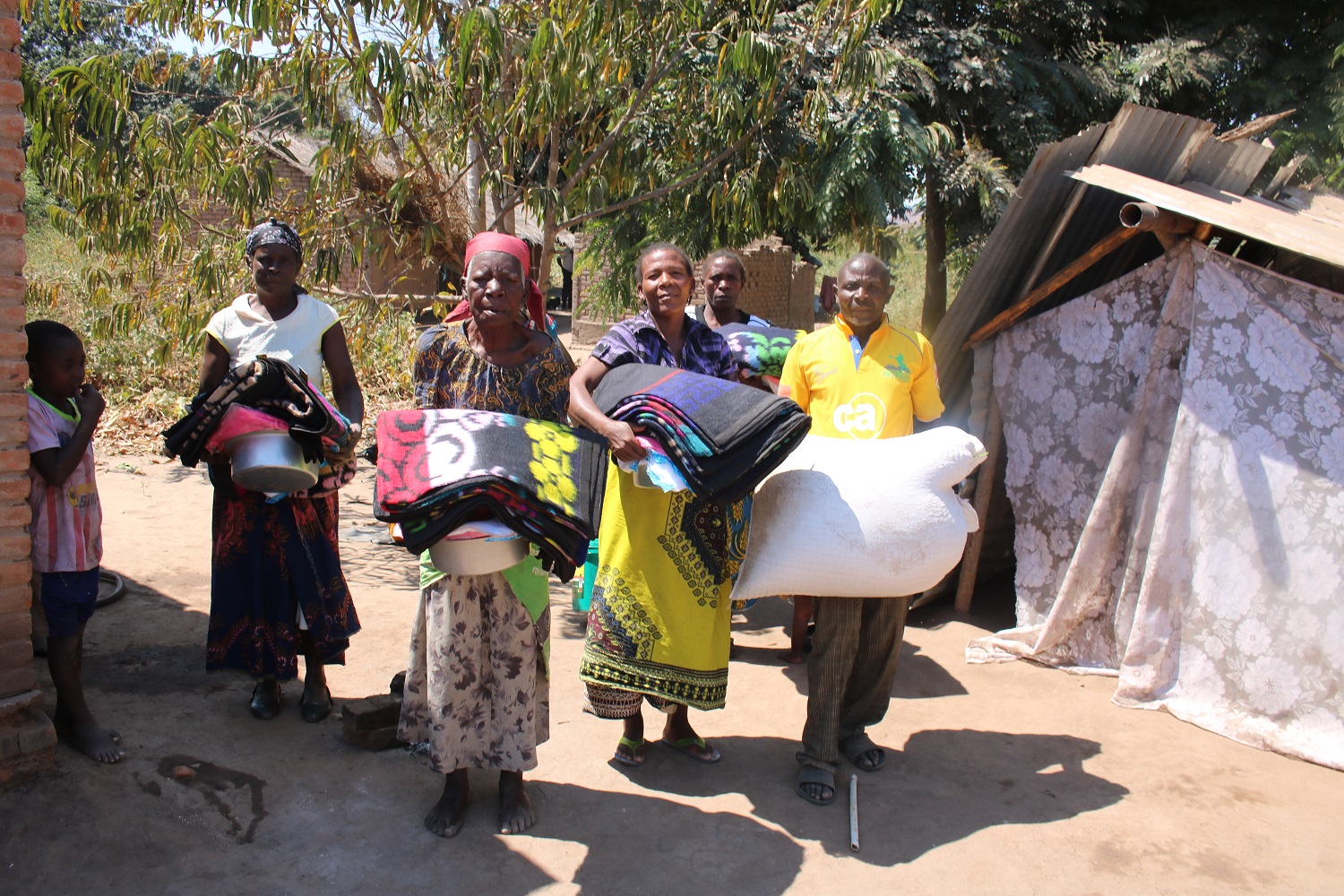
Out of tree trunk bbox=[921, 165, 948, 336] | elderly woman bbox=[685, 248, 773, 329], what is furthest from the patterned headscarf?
tree trunk bbox=[921, 165, 948, 336]

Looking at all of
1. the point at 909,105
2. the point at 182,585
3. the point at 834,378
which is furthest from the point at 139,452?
the point at 909,105

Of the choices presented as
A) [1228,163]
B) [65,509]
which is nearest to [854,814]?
[65,509]

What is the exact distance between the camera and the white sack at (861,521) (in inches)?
122

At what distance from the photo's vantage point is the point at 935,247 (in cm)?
1170

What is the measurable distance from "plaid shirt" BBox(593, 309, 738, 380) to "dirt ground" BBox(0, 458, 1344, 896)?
4.58 ft

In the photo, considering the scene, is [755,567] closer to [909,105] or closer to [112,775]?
[112,775]

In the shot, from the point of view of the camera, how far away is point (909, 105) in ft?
33.8

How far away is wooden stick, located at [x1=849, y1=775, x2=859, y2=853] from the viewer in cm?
308

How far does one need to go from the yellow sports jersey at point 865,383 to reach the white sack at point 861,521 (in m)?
0.34

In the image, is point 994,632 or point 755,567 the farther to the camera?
point 994,632

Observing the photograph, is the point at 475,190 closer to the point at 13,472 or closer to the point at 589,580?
the point at 589,580

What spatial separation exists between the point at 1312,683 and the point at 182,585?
16.5 feet

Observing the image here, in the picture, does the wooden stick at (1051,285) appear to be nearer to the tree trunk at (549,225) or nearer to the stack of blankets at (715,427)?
the stack of blankets at (715,427)

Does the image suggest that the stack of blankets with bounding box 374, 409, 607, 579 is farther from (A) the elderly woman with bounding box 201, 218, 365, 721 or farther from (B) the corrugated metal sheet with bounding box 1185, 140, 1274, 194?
(B) the corrugated metal sheet with bounding box 1185, 140, 1274, 194
